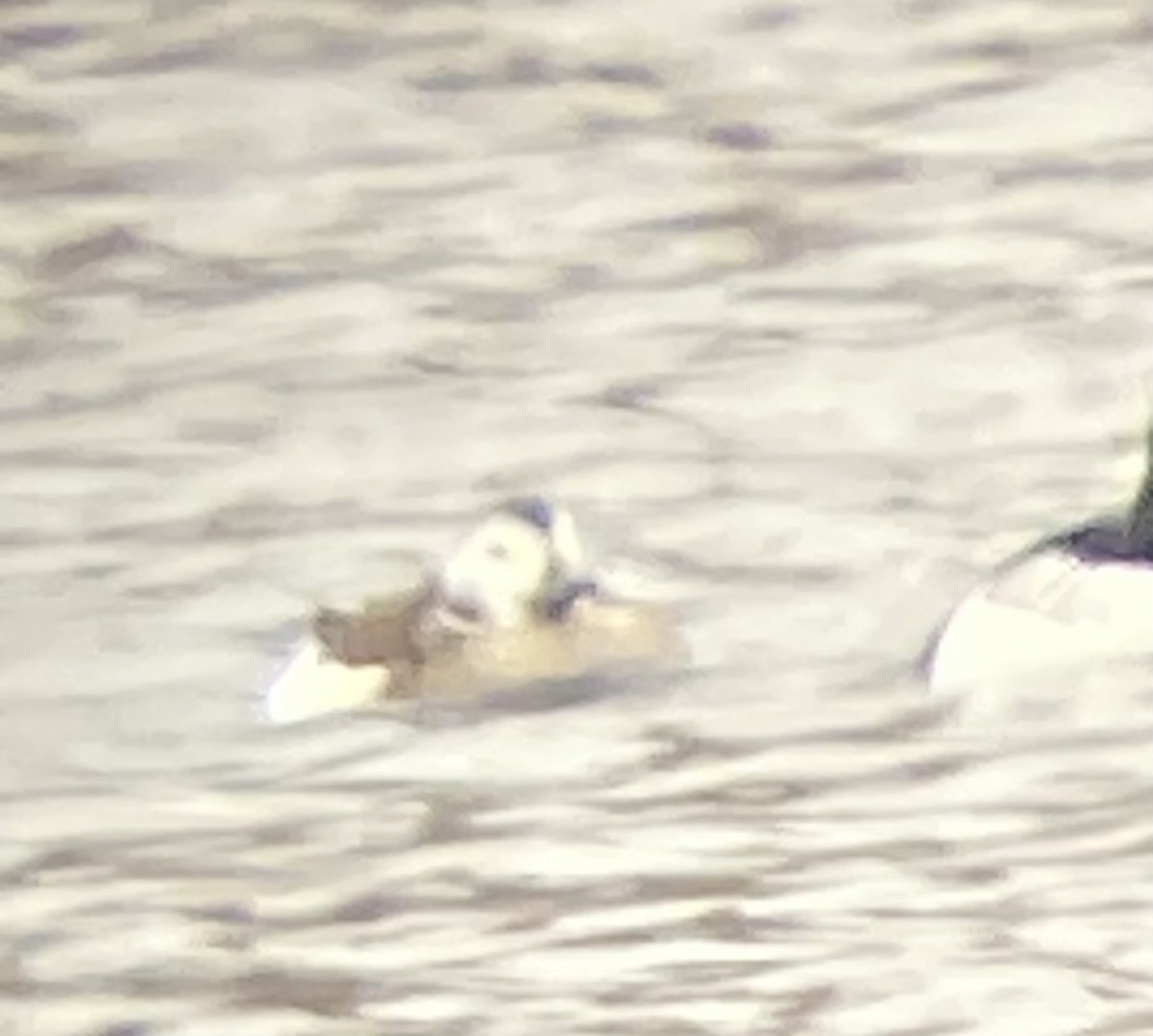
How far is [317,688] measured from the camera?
123cm

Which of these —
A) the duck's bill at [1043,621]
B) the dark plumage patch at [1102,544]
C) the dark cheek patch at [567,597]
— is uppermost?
the dark cheek patch at [567,597]

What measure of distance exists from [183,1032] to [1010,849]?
0.50 meters

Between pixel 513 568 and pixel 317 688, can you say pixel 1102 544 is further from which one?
pixel 317 688

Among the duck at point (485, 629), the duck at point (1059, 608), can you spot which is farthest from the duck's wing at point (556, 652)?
the duck at point (1059, 608)

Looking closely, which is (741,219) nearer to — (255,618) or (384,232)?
(384,232)

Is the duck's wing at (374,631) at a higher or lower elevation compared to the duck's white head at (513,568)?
lower

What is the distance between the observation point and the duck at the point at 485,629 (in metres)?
1.22

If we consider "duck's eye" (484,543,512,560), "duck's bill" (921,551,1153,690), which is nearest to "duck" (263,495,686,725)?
"duck's eye" (484,543,512,560)

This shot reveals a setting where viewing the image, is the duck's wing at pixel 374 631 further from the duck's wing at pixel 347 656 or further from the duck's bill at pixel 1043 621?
the duck's bill at pixel 1043 621

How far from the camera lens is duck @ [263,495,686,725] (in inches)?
48.1

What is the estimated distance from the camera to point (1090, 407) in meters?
1.21

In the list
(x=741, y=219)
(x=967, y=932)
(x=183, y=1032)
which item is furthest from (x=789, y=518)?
(x=183, y=1032)

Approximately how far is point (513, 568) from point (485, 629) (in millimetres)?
47

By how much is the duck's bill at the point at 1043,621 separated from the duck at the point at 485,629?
0.16m
